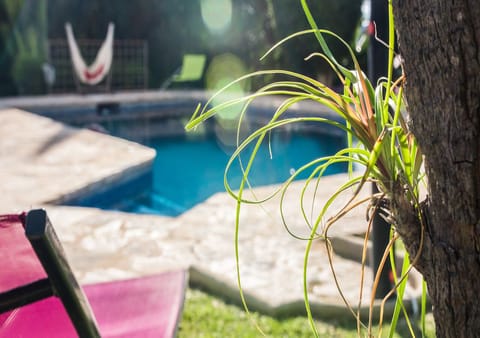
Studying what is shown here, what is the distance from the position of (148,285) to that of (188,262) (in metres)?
0.74

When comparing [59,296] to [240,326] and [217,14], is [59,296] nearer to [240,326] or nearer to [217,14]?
[240,326]

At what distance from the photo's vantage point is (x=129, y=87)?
14242 mm

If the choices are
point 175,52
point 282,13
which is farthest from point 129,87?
point 282,13

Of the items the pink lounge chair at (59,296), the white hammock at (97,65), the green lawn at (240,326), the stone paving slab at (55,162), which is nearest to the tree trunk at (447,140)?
the pink lounge chair at (59,296)

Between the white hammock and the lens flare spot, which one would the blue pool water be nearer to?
the white hammock

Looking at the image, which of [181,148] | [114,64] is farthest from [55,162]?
[114,64]

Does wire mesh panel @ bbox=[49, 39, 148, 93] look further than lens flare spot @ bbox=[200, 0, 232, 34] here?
No

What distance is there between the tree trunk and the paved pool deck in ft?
3.55

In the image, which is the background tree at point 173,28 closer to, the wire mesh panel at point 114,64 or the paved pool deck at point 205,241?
the wire mesh panel at point 114,64

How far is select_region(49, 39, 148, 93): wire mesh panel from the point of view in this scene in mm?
13469

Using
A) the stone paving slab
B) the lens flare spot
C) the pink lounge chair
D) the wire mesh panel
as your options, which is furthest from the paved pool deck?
the lens flare spot

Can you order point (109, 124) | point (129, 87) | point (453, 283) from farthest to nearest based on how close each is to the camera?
1. point (129, 87)
2. point (109, 124)
3. point (453, 283)

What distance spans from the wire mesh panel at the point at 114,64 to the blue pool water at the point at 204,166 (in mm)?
3593

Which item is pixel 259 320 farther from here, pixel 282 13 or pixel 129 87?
pixel 129 87
